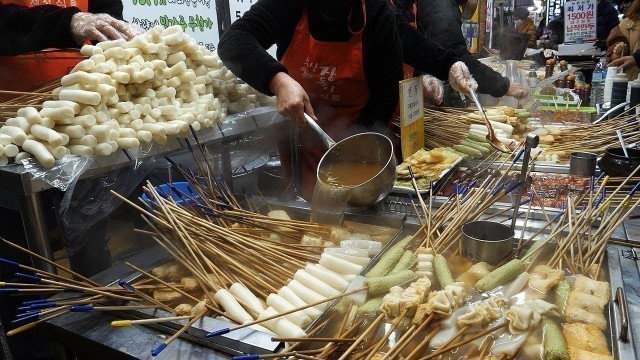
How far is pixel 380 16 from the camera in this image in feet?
10.4

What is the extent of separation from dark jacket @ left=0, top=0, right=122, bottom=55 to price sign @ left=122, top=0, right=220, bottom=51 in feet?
4.86

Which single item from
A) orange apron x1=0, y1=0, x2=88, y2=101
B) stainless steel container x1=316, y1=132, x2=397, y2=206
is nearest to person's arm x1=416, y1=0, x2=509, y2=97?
stainless steel container x1=316, y1=132, x2=397, y2=206

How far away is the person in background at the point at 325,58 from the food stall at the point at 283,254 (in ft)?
0.84

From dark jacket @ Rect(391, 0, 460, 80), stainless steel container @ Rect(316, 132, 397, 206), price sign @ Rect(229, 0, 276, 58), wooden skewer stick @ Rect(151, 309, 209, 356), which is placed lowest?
wooden skewer stick @ Rect(151, 309, 209, 356)

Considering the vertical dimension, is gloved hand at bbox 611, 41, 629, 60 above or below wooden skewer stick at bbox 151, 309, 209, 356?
above

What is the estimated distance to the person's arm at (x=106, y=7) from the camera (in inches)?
128

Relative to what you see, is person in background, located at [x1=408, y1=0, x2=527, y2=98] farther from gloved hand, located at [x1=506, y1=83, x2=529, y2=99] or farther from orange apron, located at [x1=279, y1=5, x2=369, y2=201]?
orange apron, located at [x1=279, y1=5, x2=369, y2=201]

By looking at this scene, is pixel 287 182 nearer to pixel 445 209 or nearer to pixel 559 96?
pixel 445 209

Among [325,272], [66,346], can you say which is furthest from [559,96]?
[66,346]

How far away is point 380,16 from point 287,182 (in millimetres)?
1404

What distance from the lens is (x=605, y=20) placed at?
33.8 feet

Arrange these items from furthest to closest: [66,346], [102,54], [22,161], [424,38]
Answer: [424,38] < [102,54] < [22,161] < [66,346]

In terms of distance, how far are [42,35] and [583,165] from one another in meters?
3.43

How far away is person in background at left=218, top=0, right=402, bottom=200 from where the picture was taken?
2.82 meters
